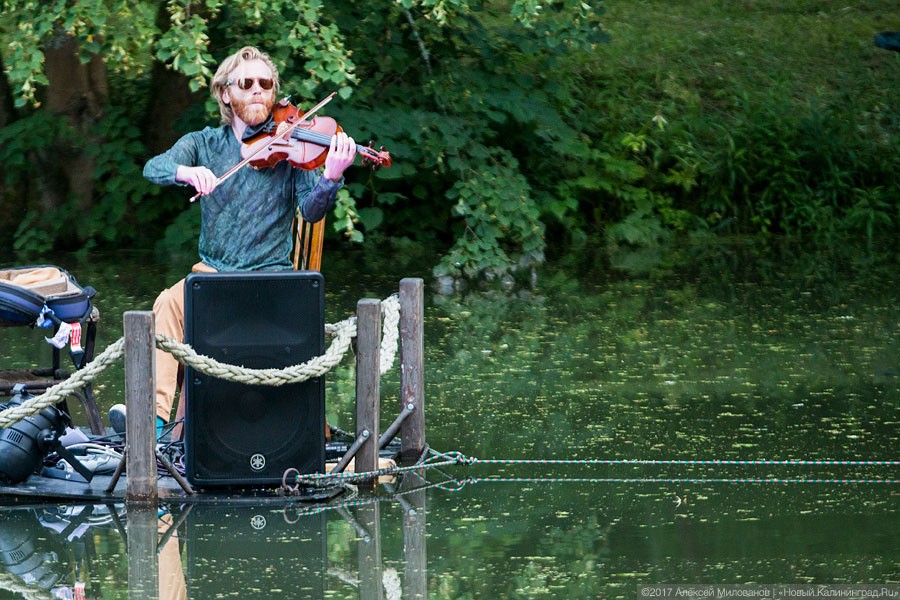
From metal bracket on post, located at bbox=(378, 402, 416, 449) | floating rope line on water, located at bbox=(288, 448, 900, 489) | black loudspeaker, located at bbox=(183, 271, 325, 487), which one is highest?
black loudspeaker, located at bbox=(183, 271, 325, 487)

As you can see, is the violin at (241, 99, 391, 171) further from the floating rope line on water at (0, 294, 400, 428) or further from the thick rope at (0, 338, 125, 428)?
the thick rope at (0, 338, 125, 428)

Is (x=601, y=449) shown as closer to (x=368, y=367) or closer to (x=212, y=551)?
(x=368, y=367)

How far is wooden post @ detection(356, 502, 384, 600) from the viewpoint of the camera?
5059 millimetres

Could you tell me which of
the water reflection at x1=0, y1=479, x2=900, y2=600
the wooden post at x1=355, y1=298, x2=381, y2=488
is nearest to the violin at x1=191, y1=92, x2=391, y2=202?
the wooden post at x1=355, y1=298, x2=381, y2=488

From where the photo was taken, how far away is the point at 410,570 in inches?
208

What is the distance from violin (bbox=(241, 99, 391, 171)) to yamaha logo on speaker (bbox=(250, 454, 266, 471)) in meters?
1.19

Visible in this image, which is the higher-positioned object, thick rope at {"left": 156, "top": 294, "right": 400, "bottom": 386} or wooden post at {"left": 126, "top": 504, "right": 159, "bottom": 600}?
thick rope at {"left": 156, "top": 294, "right": 400, "bottom": 386}

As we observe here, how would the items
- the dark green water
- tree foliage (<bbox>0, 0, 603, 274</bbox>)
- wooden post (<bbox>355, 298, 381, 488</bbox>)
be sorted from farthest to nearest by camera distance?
1. tree foliage (<bbox>0, 0, 603, 274</bbox>)
2. wooden post (<bbox>355, 298, 381, 488</bbox>)
3. the dark green water

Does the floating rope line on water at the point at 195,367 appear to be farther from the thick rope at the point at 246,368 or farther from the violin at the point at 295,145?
the violin at the point at 295,145

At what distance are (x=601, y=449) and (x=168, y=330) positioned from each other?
2125mm

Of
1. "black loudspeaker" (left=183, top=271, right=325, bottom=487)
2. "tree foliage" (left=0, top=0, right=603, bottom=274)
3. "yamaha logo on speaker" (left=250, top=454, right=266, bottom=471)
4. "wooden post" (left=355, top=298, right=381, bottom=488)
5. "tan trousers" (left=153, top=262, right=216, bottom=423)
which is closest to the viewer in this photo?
"black loudspeaker" (left=183, top=271, right=325, bottom=487)

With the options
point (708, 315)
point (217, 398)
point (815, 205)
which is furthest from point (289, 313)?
point (815, 205)

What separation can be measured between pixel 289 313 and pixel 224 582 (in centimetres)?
119

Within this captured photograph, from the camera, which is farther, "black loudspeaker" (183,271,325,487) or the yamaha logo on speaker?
the yamaha logo on speaker
